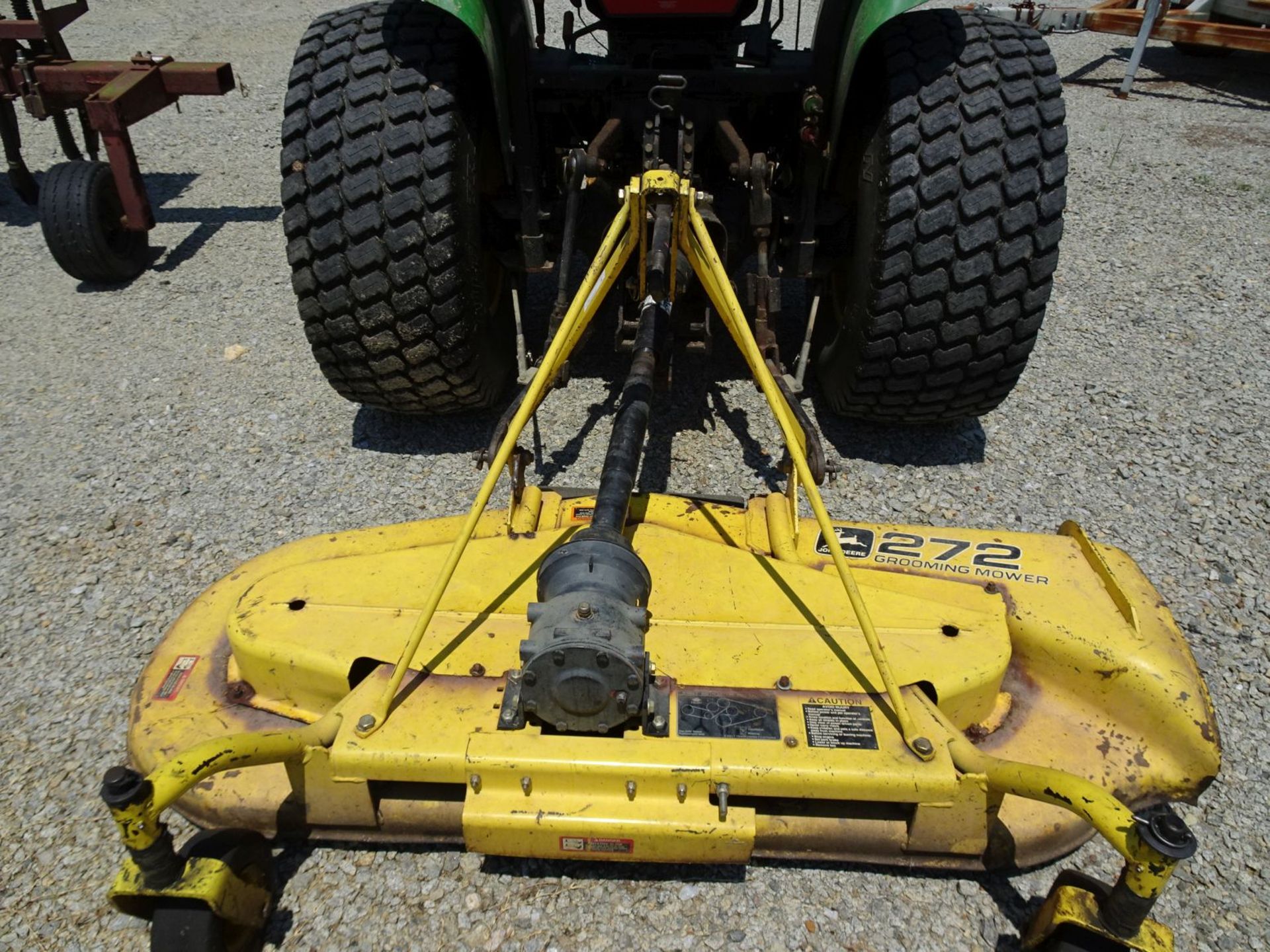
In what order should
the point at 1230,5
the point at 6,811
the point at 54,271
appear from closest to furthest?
the point at 6,811
the point at 54,271
the point at 1230,5

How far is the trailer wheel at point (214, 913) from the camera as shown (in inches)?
62.6

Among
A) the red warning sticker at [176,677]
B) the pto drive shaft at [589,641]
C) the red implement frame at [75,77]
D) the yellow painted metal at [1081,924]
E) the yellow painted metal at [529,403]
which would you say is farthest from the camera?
the red implement frame at [75,77]

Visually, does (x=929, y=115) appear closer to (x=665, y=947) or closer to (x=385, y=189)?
(x=385, y=189)

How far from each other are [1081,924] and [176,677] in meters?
2.03

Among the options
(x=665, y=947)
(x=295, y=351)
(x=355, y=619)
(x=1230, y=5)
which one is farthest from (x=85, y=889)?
(x=1230, y=5)

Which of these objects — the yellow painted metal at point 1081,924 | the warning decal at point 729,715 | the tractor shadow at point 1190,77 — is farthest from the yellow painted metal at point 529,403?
the tractor shadow at point 1190,77

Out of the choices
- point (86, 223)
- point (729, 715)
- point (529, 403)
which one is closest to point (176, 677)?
point (529, 403)

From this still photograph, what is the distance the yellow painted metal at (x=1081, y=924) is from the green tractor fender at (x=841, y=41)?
85.3 inches

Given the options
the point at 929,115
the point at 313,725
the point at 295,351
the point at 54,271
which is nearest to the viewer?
the point at 313,725

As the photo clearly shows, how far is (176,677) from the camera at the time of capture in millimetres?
2137

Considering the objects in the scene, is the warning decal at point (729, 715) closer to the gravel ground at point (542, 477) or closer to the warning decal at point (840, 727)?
the warning decal at point (840, 727)

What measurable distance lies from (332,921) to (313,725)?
1.45 feet

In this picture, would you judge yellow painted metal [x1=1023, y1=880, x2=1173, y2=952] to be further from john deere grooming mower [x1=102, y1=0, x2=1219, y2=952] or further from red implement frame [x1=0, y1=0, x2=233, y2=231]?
red implement frame [x1=0, y1=0, x2=233, y2=231]

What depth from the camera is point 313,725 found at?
181 cm
